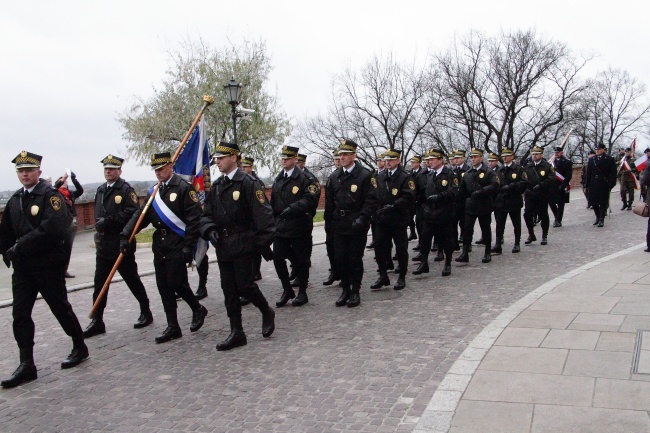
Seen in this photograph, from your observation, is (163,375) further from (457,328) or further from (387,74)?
(387,74)

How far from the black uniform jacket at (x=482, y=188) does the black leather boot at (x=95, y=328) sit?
6377 mm

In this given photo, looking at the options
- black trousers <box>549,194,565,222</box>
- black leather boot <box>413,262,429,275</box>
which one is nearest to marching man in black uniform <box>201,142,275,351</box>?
black leather boot <box>413,262,429,275</box>

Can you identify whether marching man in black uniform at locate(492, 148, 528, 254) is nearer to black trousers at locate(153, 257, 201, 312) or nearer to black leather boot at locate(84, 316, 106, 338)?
black trousers at locate(153, 257, 201, 312)

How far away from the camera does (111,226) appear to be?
24.4 feet

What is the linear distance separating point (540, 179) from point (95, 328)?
31.4 feet

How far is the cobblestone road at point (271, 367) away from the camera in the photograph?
475 centimetres

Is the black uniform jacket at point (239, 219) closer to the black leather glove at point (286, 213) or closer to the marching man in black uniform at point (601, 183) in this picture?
the black leather glove at point (286, 213)

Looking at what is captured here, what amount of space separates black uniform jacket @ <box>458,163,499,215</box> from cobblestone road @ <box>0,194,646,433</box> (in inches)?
72.1

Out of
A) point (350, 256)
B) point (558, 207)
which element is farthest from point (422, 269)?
point (558, 207)

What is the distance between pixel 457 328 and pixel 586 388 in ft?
6.90

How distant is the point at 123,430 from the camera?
461cm

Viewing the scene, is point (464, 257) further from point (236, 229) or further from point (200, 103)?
point (200, 103)

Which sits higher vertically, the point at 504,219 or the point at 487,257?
the point at 504,219

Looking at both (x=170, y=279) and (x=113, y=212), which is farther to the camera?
(x=113, y=212)
